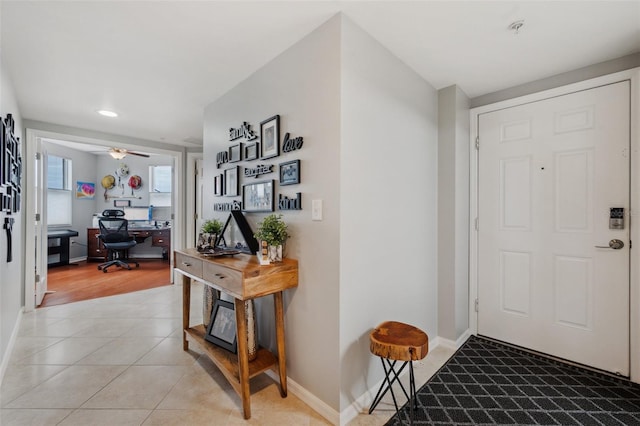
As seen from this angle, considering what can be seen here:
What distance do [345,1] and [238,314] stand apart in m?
1.84

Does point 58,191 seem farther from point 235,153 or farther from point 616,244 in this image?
point 616,244

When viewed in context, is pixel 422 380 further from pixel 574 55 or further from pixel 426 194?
pixel 574 55

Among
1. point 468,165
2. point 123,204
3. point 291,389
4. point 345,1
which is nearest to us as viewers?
point 345,1

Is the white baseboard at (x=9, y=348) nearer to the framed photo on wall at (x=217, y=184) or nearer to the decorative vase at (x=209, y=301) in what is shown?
the decorative vase at (x=209, y=301)

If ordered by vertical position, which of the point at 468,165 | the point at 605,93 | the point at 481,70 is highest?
the point at 481,70

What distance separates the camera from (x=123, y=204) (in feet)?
22.5

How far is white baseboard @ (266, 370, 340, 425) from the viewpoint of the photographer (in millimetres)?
1593

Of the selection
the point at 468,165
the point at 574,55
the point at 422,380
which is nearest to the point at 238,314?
the point at 422,380

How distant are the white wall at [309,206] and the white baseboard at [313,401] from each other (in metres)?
0.02

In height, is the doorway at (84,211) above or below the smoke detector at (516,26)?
below

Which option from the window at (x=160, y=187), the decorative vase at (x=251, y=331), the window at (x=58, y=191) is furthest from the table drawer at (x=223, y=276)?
the window at (x=58, y=191)

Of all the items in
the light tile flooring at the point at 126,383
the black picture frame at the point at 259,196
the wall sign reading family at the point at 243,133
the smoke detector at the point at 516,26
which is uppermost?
the smoke detector at the point at 516,26

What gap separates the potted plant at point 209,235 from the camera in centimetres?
232

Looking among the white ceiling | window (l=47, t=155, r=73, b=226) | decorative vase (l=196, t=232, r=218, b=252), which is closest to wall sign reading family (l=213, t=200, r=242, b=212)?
decorative vase (l=196, t=232, r=218, b=252)
